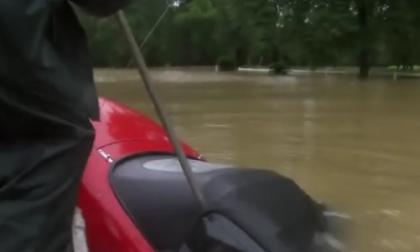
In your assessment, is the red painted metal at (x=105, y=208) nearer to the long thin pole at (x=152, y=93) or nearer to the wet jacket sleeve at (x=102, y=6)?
the long thin pole at (x=152, y=93)

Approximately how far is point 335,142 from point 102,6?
7070 mm

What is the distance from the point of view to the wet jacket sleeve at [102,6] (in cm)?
151

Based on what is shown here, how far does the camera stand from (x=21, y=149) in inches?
59.4

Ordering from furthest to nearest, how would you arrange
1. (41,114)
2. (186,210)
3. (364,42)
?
(364,42)
(186,210)
(41,114)

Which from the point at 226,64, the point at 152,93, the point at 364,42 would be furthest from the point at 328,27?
the point at 152,93

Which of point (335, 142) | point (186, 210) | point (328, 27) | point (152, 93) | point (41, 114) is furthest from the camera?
point (328, 27)

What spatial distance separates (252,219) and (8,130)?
73cm

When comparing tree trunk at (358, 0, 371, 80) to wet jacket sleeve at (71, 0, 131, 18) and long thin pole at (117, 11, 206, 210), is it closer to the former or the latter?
long thin pole at (117, 11, 206, 210)

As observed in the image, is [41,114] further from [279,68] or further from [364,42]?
[279,68]

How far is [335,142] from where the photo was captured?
844 centimetres

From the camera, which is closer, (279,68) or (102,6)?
(102,6)

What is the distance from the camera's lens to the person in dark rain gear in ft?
4.76

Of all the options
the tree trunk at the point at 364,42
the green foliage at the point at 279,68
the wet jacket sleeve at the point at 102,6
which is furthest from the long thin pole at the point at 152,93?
the green foliage at the point at 279,68

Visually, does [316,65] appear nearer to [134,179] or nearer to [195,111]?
[195,111]
